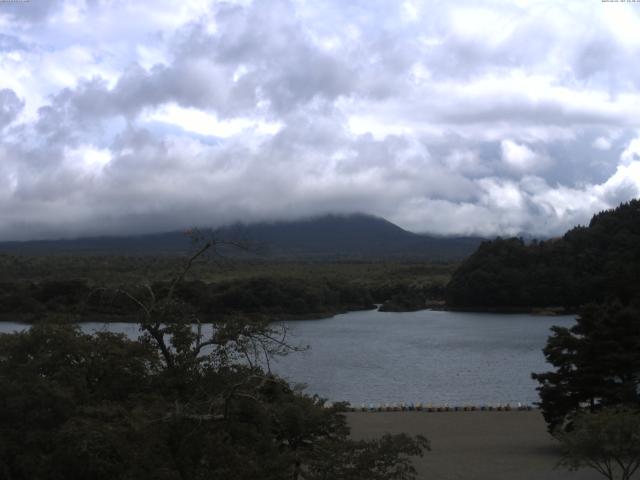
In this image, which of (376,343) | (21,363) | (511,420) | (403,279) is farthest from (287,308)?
(21,363)

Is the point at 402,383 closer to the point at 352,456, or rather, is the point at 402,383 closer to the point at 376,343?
the point at 376,343

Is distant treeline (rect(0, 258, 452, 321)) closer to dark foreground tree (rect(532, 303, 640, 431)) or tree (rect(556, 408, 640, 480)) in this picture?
dark foreground tree (rect(532, 303, 640, 431))

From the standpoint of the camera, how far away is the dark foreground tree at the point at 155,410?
842 centimetres

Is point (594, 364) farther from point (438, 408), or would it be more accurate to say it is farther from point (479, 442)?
point (438, 408)

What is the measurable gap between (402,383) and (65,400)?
2743 centimetres

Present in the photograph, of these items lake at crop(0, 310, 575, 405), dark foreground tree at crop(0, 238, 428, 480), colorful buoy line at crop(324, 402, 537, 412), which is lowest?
lake at crop(0, 310, 575, 405)

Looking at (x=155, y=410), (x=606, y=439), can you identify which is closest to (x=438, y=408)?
(x=606, y=439)

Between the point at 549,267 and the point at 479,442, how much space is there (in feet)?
206

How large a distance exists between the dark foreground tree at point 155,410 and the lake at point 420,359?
6.13 metres

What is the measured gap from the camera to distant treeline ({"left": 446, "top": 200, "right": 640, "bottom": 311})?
7944cm

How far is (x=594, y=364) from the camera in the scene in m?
19.8

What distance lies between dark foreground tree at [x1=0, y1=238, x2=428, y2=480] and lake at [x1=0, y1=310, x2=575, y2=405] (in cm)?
613

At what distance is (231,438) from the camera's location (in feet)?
30.0

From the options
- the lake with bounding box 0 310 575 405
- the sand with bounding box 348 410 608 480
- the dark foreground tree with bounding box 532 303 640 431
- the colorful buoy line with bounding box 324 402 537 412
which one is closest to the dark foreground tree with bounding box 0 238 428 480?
the lake with bounding box 0 310 575 405
